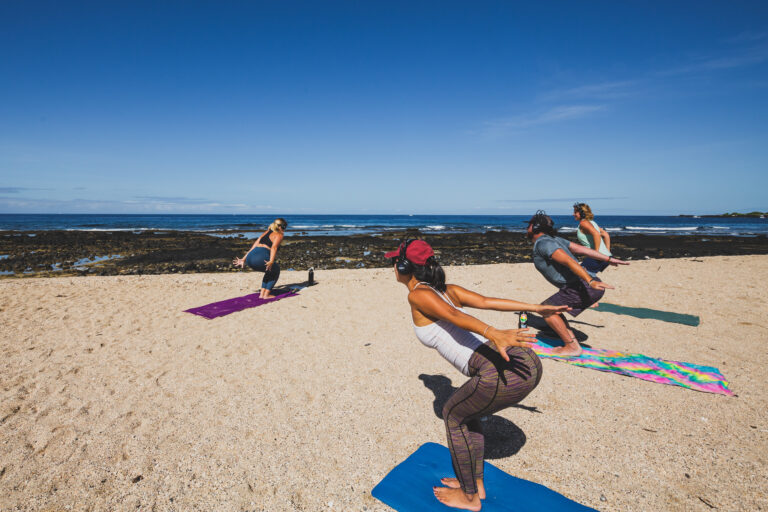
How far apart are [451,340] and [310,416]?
102 inches

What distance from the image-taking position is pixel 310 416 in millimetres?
4508

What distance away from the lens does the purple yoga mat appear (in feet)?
28.9

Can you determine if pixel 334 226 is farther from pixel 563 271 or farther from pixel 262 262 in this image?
pixel 563 271

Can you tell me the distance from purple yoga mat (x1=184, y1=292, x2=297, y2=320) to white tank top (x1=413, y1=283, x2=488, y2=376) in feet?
23.4

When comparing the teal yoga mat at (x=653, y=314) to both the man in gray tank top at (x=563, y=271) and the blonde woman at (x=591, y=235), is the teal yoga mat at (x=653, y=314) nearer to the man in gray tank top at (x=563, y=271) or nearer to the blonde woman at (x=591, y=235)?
the blonde woman at (x=591, y=235)

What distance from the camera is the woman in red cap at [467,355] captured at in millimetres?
2525

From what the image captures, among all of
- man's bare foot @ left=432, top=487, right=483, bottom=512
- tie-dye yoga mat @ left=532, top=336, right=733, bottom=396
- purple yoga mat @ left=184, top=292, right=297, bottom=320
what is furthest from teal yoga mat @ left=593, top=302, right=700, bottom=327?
purple yoga mat @ left=184, top=292, right=297, bottom=320

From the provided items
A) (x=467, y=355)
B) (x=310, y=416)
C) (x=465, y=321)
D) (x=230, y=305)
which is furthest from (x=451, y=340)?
(x=230, y=305)

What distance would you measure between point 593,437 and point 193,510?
404 centimetres

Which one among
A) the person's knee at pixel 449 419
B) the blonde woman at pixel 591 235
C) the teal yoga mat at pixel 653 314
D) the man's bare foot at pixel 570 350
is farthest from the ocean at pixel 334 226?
the person's knee at pixel 449 419

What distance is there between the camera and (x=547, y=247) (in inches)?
209

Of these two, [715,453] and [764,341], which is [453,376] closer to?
[715,453]

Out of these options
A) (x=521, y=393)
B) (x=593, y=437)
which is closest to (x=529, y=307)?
(x=521, y=393)

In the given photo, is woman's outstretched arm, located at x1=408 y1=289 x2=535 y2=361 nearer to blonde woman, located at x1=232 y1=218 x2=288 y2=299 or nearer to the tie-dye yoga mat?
the tie-dye yoga mat
